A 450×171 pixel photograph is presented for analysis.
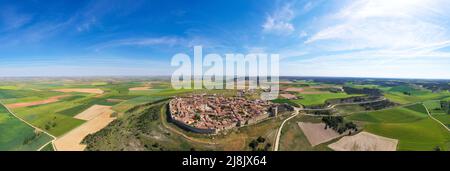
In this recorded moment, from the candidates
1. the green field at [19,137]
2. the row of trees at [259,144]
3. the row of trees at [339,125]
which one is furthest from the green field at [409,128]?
the green field at [19,137]

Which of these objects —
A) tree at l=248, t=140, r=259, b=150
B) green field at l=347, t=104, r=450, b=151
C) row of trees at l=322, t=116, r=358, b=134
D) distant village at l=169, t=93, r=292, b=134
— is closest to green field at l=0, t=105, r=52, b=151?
distant village at l=169, t=93, r=292, b=134

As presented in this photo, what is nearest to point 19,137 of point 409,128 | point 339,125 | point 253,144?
point 253,144

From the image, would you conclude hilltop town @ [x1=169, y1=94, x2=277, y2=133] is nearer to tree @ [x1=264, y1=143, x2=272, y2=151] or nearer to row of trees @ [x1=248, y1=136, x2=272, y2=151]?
row of trees @ [x1=248, y1=136, x2=272, y2=151]

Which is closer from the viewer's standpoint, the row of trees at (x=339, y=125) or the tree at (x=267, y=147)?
the tree at (x=267, y=147)

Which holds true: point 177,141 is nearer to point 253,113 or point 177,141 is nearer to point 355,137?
point 253,113

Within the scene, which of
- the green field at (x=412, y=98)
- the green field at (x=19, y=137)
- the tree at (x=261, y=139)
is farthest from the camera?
the green field at (x=412, y=98)

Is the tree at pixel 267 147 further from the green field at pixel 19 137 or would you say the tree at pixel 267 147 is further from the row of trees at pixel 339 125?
the green field at pixel 19 137

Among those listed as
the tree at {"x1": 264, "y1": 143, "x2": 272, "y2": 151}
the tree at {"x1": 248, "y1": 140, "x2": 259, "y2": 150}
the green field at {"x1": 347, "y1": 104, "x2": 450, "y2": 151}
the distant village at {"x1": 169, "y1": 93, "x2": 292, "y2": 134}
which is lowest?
the tree at {"x1": 264, "y1": 143, "x2": 272, "y2": 151}
